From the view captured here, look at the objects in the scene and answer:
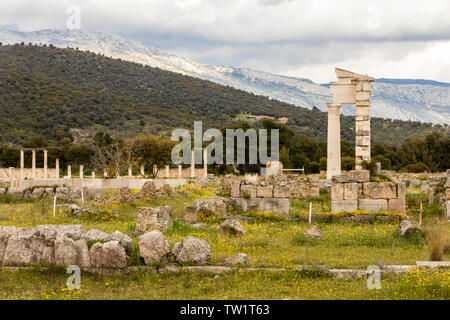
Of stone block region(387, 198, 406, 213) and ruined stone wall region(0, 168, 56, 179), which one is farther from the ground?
A: ruined stone wall region(0, 168, 56, 179)

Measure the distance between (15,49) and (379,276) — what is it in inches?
4306

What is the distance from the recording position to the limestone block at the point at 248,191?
72.3 feet

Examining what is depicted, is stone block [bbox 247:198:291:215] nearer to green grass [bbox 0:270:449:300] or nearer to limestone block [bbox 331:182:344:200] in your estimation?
limestone block [bbox 331:182:344:200]

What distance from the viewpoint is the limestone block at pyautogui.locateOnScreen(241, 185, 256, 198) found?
2203 cm

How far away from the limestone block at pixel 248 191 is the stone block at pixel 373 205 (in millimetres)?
3784

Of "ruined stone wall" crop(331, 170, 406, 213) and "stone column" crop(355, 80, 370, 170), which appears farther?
"stone column" crop(355, 80, 370, 170)

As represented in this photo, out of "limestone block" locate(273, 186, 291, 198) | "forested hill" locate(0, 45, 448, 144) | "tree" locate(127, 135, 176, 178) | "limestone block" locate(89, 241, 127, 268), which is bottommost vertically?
"limestone block" locate(89, 241, 127, 268)

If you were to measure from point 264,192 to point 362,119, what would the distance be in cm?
1107

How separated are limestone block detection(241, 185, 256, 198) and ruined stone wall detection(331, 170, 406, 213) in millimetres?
2787

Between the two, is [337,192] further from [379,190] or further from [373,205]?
[379,190]

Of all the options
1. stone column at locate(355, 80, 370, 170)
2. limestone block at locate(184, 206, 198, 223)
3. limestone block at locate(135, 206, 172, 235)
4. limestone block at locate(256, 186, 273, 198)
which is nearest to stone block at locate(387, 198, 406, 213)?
limestone block at locate(256, 186, 273, 198)
